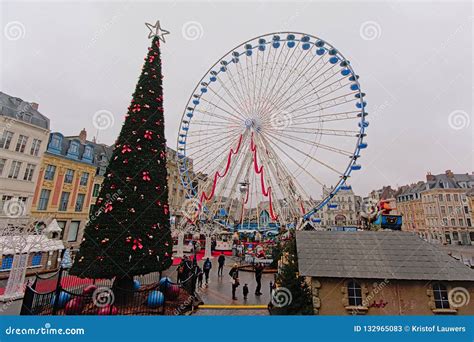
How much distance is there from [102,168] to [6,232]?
15.5 m

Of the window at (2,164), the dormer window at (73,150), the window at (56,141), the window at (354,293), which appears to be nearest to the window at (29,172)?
the window at (2,164)

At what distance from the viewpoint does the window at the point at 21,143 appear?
1733cm

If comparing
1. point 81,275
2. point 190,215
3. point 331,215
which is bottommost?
point 81,275

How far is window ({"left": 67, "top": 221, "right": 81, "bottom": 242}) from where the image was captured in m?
21.9

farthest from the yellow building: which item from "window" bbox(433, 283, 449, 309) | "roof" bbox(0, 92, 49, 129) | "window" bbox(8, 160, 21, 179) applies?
"window" bbox(433, 283, 449, 309)

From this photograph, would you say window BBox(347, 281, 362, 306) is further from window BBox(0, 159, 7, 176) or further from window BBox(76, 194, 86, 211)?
window BBox(76, 194, 86, 211)

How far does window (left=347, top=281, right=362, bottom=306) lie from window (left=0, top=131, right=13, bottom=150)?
2190cm

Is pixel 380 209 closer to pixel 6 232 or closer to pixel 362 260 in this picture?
pixel 362 260

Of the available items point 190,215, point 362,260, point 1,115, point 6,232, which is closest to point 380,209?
point 362,260

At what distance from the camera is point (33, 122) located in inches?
749

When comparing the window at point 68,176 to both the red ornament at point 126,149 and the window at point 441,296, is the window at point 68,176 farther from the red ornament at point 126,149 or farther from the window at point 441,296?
the window at point 441,296

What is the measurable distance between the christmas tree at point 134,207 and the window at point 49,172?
15.0 meters

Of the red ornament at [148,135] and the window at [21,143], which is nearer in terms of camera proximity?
the red ornament at [148,135]

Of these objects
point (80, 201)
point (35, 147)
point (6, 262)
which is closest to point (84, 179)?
point (80, 201)
